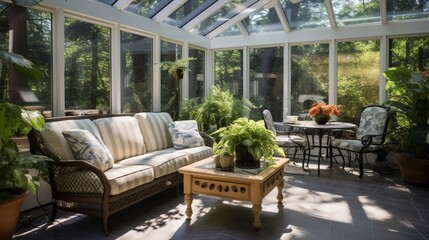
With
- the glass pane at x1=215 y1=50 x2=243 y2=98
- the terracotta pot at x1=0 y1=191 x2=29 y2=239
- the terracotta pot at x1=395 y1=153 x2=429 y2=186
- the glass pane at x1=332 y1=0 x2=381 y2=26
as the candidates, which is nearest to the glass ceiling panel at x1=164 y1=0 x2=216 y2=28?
the glass pane at x1=215 y1=50 x2=243 y2=98

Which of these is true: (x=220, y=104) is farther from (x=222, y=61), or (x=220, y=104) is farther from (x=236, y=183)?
(x=236, y=183)

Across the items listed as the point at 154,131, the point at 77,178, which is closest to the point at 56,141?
the point at 77,178

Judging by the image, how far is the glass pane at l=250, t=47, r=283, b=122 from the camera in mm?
6770

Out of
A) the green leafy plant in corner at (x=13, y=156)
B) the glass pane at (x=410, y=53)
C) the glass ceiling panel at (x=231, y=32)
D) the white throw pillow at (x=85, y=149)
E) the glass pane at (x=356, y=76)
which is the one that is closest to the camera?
the green leafy plant in corner at (x=13, y=156)

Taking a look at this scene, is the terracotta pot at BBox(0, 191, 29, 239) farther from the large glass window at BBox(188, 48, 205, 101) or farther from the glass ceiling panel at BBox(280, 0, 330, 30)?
the glass ceiling panel at BBox(280, 0, 330, 30)

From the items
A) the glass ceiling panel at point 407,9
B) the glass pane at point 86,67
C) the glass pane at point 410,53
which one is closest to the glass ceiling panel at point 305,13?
the glass ceiling panel at point 407,9

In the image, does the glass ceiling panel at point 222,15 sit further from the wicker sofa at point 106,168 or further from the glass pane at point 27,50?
the glass pane at point 27,50

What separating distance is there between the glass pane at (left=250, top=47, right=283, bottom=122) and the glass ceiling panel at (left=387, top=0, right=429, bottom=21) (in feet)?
6.76

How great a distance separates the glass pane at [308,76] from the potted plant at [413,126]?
1.60m

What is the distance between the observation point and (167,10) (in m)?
5.46

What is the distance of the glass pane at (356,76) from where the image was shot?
19.6 ft

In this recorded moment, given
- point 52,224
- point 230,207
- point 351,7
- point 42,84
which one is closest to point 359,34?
point 351,7

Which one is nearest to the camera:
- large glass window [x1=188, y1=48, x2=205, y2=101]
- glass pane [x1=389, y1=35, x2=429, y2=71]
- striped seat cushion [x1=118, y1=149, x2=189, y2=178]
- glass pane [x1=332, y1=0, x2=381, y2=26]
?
striped seat cushion [x1=118, y1=149, x2=189, y2=178]

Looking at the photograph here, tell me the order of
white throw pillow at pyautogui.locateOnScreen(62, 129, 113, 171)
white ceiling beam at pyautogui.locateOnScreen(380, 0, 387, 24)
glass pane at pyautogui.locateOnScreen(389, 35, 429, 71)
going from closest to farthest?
white throw pillow at pyautogui.locateOnScreen(62, 129, 113, 171), white ceiling beam at pyautogui.locateOnScreen(380, 0, 387, 24), glass pane at pyautogui.locateOnScreen(389, 35, 429, 71)
